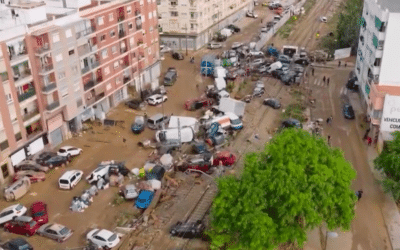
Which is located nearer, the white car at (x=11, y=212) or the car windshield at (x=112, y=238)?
the car windshield at (x=112, y=238)

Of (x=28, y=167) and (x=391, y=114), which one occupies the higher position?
(x=391, y=114)

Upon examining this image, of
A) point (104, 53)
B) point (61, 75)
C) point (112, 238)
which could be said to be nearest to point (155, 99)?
point (104, 53)

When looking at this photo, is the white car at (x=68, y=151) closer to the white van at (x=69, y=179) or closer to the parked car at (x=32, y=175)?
the parked car at (x=32, y=175)

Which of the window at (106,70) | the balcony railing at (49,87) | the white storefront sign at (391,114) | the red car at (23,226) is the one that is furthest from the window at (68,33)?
the white storefront sign at (391,114)

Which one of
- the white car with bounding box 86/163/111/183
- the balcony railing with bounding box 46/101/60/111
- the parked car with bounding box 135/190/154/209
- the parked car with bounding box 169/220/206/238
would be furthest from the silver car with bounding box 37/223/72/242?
the balcony railing with bounding box 46/101/60/111

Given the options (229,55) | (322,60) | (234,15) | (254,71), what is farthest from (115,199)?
(234,15)

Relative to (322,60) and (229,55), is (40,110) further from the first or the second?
(322,60)

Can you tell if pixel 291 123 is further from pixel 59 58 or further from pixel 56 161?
pixel 59 58
